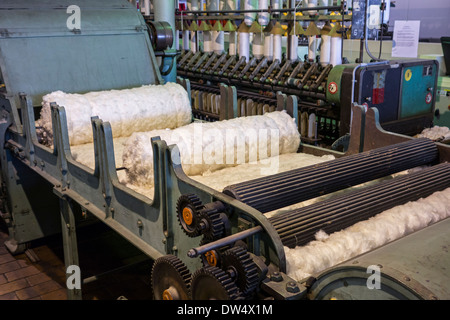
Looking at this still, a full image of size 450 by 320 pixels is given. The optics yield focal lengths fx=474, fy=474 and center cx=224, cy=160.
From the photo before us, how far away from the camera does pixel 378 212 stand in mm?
1848

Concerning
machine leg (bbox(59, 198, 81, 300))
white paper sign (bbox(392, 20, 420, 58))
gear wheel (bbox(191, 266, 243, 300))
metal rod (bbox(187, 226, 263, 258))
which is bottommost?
machine leg (bbox(59, 198, 81, 300))

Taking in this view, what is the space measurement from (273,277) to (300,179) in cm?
58

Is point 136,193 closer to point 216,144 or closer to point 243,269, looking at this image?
point 216,144

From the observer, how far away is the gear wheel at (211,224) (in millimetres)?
1540

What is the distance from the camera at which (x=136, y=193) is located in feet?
6.92

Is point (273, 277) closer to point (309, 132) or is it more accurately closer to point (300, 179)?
point (300, 179)

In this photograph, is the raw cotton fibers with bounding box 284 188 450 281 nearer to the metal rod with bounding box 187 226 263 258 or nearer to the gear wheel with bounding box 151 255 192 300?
the metal rod with bounding box 187 226 263 258

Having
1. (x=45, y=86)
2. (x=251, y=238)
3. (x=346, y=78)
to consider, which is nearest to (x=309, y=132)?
(x=346, y=78)

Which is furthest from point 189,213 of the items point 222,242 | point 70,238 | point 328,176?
point 70,238

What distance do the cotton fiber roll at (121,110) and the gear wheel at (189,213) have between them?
159 cm

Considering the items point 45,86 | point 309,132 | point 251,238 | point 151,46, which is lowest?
point 309,132

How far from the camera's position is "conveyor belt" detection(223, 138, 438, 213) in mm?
1736

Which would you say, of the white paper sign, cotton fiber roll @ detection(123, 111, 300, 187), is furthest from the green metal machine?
the white paper sign

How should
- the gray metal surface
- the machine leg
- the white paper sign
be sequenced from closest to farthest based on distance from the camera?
the gray metal surface, the machine leg, the white paper sign
